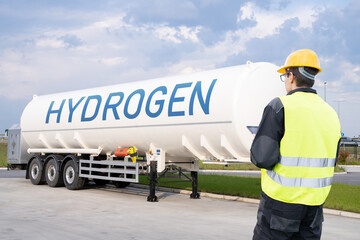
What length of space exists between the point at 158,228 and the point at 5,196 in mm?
7142

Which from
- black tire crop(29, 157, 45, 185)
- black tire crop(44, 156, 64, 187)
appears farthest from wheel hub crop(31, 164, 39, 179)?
black tire crop(44, 156, 64, 187)

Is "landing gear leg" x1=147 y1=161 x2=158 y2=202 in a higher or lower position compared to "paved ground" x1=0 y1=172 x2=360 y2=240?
higher

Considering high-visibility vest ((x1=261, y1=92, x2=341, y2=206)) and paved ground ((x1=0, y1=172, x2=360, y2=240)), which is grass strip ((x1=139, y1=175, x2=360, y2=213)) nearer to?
paved ground ((x1=0, y1=172, x2=360, y2=240))

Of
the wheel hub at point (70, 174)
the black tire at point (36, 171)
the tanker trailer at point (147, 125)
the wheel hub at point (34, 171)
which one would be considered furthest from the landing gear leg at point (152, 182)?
the wheel hub at point (34, 171)

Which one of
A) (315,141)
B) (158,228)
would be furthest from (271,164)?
(158,228)

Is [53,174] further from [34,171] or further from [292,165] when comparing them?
[292,165]

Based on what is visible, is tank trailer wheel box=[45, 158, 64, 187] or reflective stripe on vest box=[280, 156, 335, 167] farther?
tank trailer wheel box=[45, 158, 64, 187]

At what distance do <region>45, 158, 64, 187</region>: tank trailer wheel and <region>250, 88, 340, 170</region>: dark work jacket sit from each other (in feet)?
48.3

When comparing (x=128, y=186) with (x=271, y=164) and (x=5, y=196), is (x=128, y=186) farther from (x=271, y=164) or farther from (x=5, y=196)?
(x=271, y=164)

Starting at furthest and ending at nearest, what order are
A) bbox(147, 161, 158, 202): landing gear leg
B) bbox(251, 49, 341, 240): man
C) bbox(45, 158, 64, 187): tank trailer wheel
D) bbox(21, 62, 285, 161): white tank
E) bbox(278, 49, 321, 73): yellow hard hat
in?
bbox(45, 158, 64, 187): tank trailer wheel
bbox(147, 161, 158, 202): landing gear leg
bbox(21, 62, 285, 161): white tank
bbox(278, 49, 321, 73): yellow hard hat
bbox(251, 49, 341, 240): man

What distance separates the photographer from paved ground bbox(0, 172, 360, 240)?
8383 mm

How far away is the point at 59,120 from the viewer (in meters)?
Result: 16.9

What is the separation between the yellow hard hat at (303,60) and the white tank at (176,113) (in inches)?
304

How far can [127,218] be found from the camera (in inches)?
400
